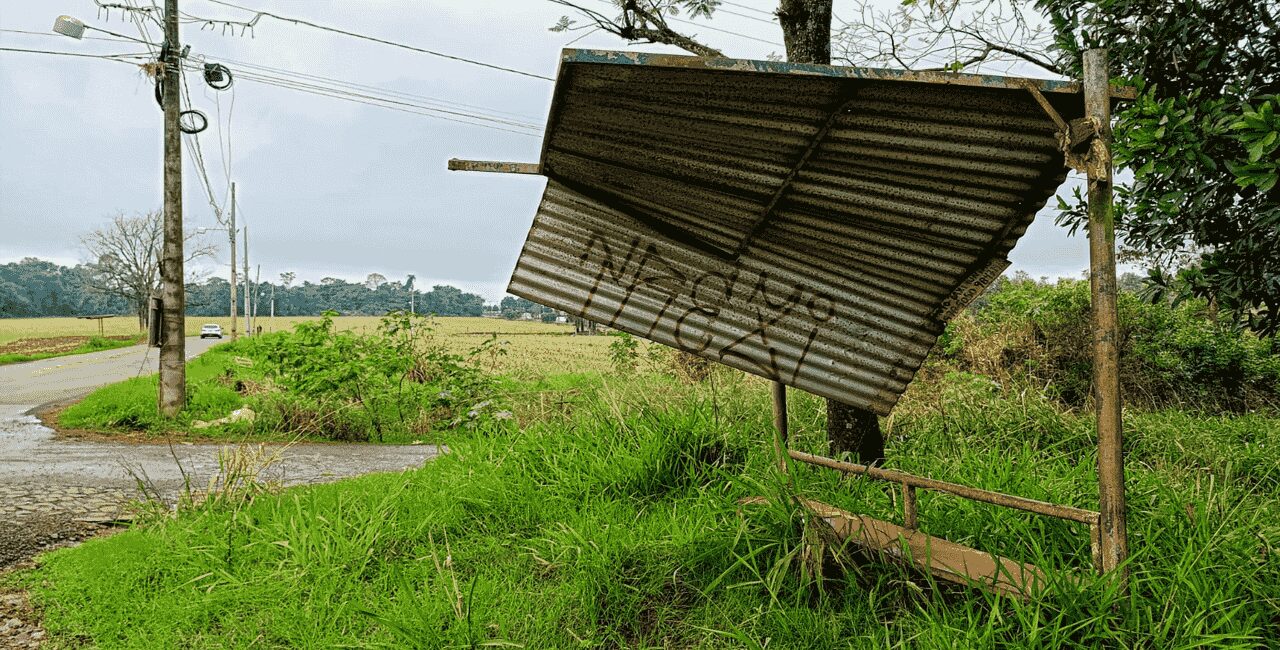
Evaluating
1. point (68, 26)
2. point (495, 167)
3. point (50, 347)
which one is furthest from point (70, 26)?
point (50, 347)

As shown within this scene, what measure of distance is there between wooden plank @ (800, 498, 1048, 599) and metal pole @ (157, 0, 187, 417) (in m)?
10.7

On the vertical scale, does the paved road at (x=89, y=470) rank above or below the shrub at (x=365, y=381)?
below

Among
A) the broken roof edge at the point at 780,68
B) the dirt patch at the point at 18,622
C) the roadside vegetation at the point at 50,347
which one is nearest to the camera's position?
the broken roof edge at the point at 780,68

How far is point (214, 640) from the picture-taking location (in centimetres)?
331

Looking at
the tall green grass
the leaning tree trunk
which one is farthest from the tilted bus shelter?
the leaning tree trunk

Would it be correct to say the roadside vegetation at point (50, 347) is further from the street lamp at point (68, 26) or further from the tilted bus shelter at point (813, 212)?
the tilted bus shelter at point (813, 212)

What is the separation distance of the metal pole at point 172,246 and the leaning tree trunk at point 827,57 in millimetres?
9764

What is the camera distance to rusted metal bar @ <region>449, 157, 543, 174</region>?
3172 mm

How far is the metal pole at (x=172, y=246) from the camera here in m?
11.0

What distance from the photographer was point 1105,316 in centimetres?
252

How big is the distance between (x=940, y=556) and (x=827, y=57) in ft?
11.4

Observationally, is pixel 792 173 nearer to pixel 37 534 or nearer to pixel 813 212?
pixel 813 212

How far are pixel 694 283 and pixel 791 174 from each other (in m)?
0.71

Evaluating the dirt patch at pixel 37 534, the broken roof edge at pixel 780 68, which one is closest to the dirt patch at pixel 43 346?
the dirt patch at pixel 37 534
